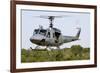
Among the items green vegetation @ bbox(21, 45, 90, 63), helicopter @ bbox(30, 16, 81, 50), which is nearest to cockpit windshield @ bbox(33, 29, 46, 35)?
helicopter @ bbox(30, 16, 81, 50)

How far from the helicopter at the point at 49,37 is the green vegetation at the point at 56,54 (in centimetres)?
5

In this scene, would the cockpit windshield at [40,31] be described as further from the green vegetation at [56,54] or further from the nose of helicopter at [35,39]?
the green vegetation at [56,54]

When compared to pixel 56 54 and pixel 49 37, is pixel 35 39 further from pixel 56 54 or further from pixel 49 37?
pixel 56 54

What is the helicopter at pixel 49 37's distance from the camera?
66.3 inches

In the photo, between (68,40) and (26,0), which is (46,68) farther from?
(26,0)

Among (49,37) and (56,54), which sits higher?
(49,37)

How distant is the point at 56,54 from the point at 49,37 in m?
0.16

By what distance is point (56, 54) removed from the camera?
1733mm

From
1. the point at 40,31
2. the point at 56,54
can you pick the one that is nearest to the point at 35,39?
the point at 40,31

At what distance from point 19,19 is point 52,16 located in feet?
0.94

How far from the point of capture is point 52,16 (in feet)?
5.63

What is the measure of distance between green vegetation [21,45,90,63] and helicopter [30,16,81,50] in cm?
5

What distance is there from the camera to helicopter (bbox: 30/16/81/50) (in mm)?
1684

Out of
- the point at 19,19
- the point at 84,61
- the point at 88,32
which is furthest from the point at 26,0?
the point at 84,61
